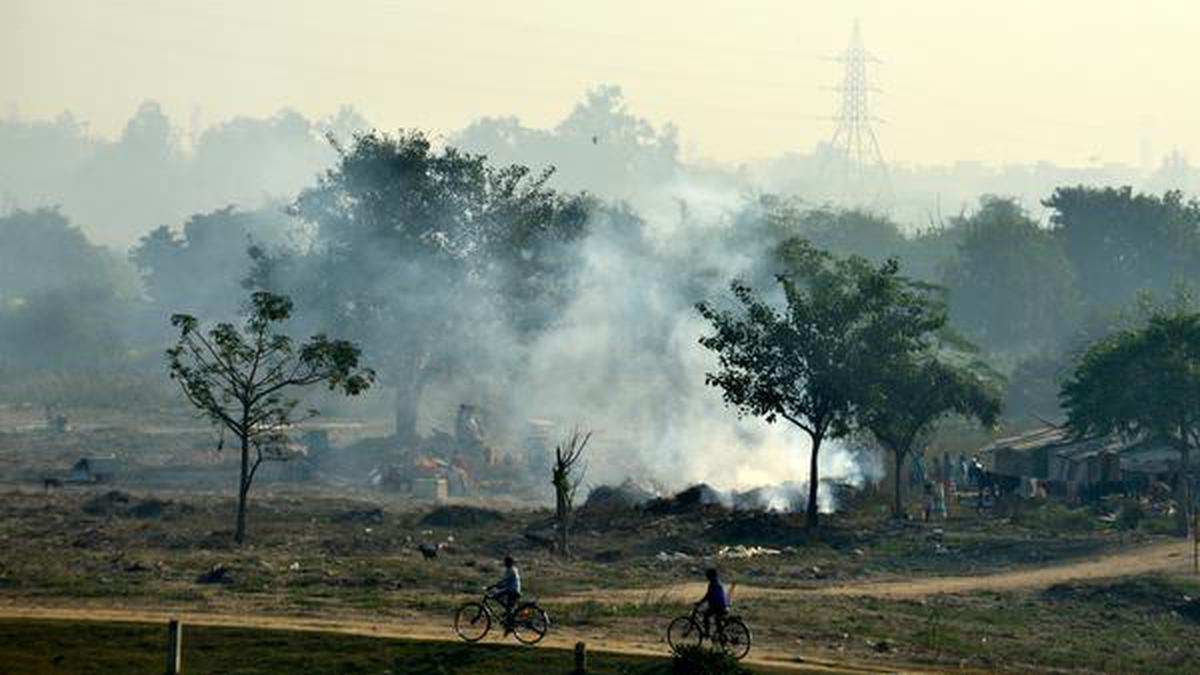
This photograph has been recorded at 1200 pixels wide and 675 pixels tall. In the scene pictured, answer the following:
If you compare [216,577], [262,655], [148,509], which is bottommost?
[262,655]

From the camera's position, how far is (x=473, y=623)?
39.8 meters

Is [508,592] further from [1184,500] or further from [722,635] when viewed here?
[1184,500]

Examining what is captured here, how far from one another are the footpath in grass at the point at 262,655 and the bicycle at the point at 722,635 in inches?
53.1

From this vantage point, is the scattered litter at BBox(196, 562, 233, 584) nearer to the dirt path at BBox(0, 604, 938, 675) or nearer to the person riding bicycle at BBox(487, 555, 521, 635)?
the dirt path at BBox(0, 604, 938, 675)

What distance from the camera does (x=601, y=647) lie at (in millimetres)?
39625

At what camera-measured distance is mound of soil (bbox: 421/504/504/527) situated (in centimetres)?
6406

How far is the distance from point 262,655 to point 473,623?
14.7ft

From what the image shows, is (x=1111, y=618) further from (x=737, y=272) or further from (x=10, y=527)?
(x=737, y=272)

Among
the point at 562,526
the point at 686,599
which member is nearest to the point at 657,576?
the point at 562,526

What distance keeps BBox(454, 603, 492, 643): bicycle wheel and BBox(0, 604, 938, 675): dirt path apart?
0.31m

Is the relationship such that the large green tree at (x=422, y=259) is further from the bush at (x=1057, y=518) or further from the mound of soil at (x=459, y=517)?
the bush at (x=1057, y=518)

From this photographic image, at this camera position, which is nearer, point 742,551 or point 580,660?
point 580,660

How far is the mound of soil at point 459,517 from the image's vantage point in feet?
210

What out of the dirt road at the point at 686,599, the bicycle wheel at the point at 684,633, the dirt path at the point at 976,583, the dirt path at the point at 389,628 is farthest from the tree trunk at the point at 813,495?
the bicycle wheel at the point at 684,633
